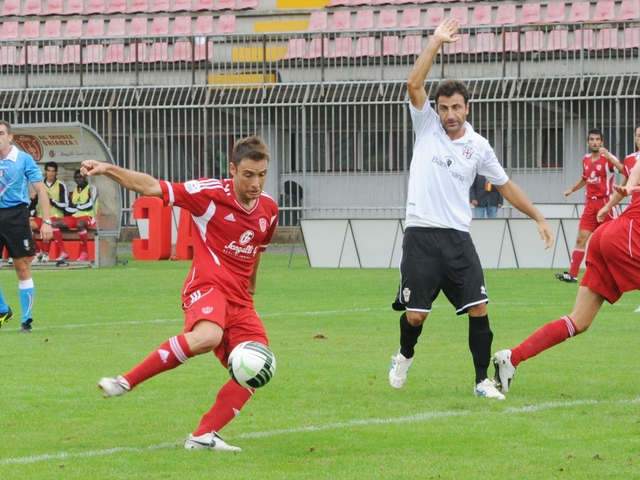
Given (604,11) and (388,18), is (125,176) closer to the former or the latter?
(604,11)

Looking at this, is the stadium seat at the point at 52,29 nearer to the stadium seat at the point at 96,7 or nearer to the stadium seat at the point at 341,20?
the stadium seat at the point at 96,7

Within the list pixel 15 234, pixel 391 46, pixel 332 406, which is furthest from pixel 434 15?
pixel 332 406

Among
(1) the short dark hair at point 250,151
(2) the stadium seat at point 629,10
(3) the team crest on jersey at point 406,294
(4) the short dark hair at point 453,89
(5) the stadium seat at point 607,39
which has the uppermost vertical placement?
(2) the stadium seat at point 629,10

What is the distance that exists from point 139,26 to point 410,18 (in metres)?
8.10

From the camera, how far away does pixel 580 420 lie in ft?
22.0

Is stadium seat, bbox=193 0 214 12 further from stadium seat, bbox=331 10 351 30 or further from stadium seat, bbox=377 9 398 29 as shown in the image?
stadium seat, bbox=377 9 398 29

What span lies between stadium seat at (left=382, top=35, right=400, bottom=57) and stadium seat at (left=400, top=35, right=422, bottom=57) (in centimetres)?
17

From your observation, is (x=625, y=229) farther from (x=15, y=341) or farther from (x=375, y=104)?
(x=375, y=104)

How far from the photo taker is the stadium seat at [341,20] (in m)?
32.8

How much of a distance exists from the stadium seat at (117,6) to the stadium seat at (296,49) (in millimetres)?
8067

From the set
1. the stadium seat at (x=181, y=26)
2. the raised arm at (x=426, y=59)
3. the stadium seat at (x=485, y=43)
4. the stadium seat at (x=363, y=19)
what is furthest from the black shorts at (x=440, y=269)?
the stadium seat at (x=181, y=26)

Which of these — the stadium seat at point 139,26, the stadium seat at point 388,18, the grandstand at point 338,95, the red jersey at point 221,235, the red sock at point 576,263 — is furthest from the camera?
the stadium seat at point 139,26

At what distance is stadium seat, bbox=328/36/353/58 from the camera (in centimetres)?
2909

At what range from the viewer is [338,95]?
1042 inches
